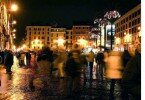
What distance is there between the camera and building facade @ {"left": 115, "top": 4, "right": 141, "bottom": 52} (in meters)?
114

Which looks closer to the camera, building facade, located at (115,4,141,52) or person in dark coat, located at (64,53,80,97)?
person in dark coat, located at (64,53,80,97)

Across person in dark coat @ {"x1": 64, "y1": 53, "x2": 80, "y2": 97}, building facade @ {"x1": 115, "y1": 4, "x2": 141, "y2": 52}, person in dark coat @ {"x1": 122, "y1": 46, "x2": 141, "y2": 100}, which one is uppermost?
building facade @ {"x1": 115, "y1": 4, "x2": 141, "y2": 52}

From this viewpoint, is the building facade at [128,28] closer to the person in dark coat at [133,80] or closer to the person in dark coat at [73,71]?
the person in dark coat at [73,71]

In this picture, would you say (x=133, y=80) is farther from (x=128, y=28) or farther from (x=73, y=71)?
(x=128, y=28)

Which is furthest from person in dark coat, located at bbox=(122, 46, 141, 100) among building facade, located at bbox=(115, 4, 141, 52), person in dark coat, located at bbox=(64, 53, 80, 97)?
building facade, located at bbox=(115, 4, 141, 52)

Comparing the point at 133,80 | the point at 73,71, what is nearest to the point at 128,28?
the point at 73,71

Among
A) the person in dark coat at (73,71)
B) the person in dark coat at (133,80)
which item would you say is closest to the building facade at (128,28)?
the person in dark coat at (73,71)

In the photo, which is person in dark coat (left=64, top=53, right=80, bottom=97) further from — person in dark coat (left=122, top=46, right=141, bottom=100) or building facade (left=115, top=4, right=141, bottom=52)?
building facade (left=115, top=4, right=141, bottom=52)

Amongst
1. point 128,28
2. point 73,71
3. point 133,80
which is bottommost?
point 73,71

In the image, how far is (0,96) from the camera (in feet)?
47.2

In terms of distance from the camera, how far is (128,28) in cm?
13088

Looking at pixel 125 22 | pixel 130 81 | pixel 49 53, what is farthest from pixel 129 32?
pixel 130 81

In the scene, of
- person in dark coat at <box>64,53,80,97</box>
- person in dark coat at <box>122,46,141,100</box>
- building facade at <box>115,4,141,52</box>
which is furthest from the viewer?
building facade at <box>115,4,141,52</box>

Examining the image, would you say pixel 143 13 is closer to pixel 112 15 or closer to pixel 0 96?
pixel 0 96
